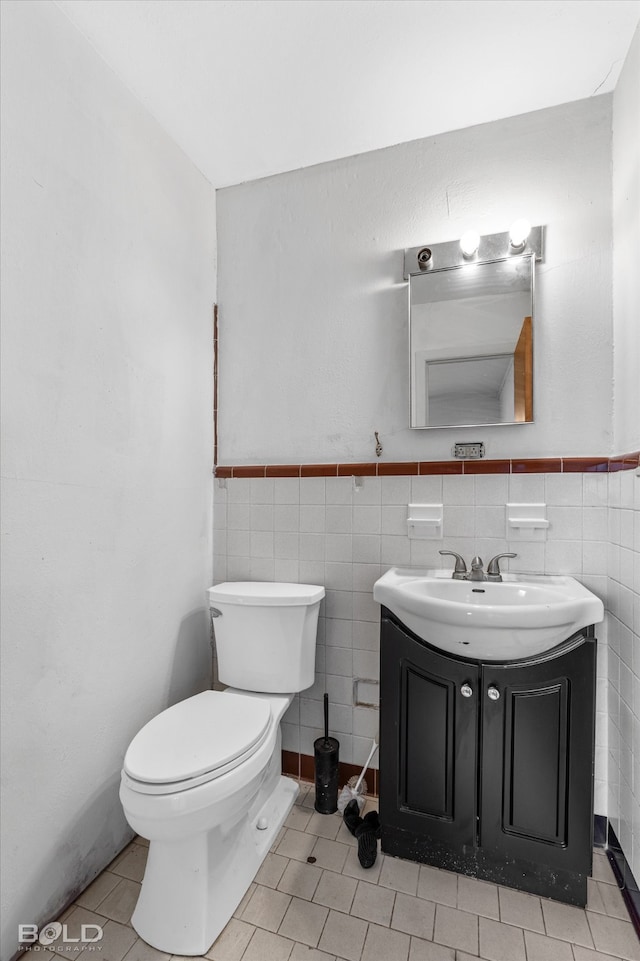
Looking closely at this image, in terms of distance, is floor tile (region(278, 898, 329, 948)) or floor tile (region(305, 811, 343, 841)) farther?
floor tile (region(305, 811, 343, 841))

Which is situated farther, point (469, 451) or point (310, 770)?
point (310, 770)

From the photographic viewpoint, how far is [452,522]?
166 centimetres

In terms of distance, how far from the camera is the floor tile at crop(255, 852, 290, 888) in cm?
137

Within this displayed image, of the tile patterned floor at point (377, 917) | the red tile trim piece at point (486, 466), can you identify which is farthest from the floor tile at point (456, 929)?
the red tile trim piece at point (486, 466)

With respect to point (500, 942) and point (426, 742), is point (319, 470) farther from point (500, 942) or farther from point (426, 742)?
point (500, 942)

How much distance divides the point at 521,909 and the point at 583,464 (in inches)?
49.8

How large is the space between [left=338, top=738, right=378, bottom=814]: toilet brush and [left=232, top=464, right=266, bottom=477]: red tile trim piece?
1089 mm

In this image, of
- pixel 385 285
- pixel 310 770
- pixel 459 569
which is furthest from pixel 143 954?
pixel 385 285

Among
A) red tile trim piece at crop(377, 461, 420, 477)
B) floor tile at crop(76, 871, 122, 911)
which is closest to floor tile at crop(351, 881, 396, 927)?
floor tile at crop(76, 871, 122, 911)

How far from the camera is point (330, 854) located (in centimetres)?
148

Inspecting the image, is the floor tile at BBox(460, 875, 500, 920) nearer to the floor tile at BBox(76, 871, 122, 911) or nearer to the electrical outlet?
the floor tile at BBox(76, 871, 122, 911)

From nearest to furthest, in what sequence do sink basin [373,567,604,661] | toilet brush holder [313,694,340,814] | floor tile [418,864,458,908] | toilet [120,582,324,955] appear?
toilet [120,582,324,955]
sink basin [373,567,604,661]
floor tile [418,864,458,908]
toilet brush holder [313,694,340,814]

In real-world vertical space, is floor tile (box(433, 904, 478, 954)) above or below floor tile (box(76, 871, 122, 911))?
above

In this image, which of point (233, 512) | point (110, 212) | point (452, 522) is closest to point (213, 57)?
point (110, 212)
